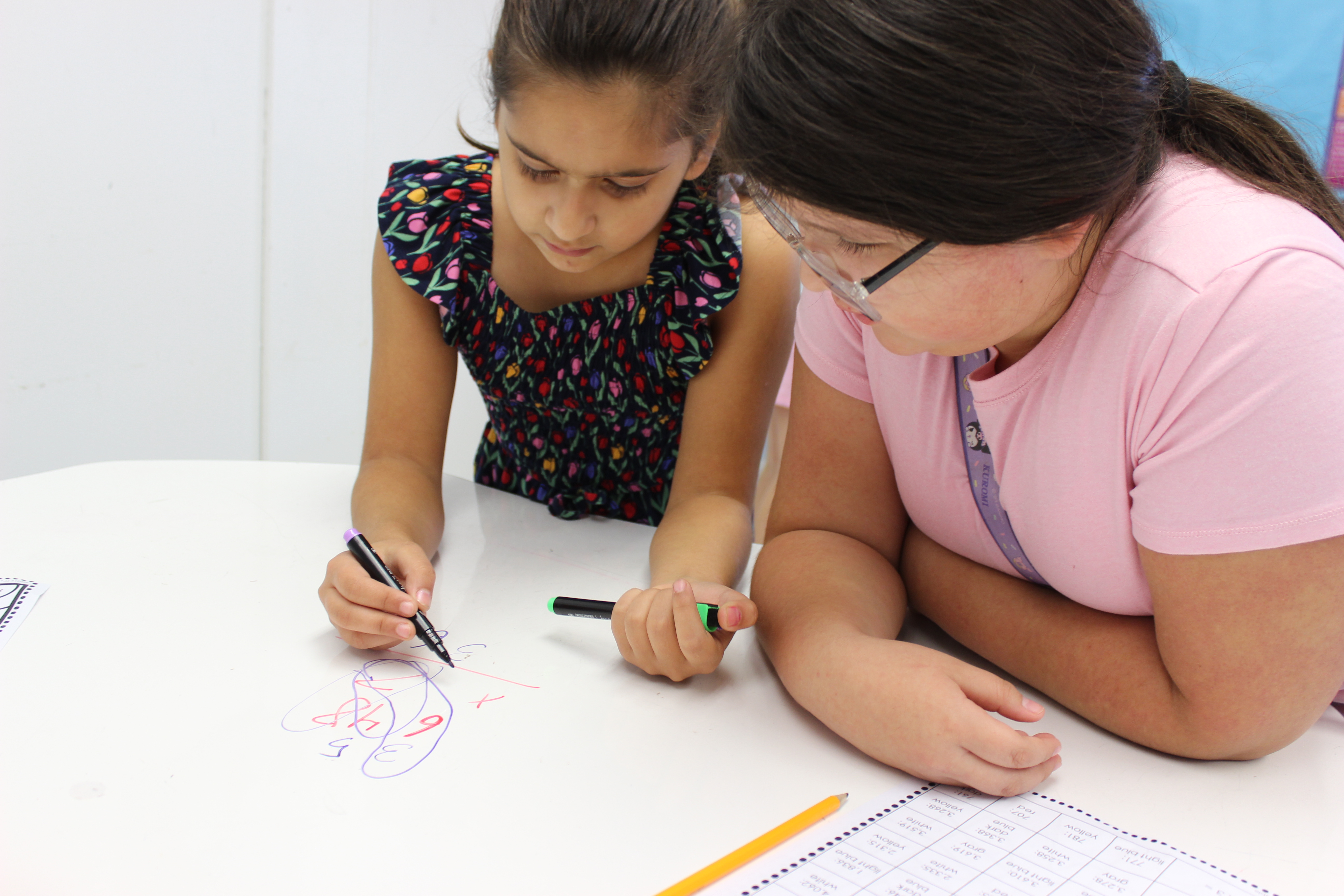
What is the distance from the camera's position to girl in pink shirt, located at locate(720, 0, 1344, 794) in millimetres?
520

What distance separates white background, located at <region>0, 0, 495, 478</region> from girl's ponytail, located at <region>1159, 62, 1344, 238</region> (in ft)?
4.03

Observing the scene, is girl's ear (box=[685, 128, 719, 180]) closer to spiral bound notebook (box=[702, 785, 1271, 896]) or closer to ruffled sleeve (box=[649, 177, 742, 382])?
ruffled sleeve (box=[649, 177, 742, 382])

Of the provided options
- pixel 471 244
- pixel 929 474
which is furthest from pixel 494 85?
pixel 929 474

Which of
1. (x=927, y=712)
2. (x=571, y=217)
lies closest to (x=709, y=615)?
(x=927, y=712)

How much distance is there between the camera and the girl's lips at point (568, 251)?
0.95 meters

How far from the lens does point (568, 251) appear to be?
3.13 feet

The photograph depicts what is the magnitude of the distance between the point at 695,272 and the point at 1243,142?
1.71 feet

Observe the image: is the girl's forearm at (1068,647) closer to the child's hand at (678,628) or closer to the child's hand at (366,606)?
the child's hand at (678,628)

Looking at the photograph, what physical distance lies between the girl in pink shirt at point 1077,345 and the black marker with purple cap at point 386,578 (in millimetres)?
251

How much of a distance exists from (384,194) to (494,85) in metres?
0.25

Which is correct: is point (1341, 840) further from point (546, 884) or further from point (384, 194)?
point (384, 194)

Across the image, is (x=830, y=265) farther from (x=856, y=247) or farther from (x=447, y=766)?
(x=447, y=766)

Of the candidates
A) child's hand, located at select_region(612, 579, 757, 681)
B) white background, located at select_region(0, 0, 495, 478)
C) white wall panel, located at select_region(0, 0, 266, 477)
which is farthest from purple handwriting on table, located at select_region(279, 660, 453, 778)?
white wall panel, located at select_region(0, 0, 266, 477)

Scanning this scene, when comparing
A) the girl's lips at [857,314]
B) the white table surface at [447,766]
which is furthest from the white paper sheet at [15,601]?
the girl's lips at [857,314]
